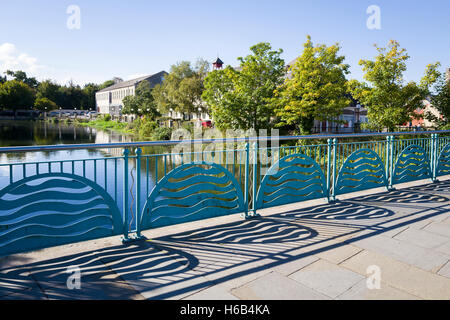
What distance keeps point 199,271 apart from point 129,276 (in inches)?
24.2

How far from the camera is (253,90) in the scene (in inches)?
1252

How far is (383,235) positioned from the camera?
4.18 m

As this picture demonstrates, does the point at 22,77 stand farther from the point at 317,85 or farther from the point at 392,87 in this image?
the point at 392,87

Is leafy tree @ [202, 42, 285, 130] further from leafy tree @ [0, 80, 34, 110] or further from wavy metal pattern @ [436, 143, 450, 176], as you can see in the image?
leafy tree @ [0, 80, 34, 110]

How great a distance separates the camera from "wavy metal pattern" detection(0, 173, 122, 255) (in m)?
3.24

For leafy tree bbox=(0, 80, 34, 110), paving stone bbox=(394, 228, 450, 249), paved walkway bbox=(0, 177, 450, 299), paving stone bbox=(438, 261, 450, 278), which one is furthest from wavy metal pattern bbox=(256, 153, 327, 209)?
leafy tree bbox=(0, 80, 34, 110)

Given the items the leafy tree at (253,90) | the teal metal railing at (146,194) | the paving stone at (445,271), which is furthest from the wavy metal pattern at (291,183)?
the leafy tree at (253,90)

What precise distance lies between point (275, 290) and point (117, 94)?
9797 cm

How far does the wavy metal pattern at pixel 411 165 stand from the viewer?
700cm

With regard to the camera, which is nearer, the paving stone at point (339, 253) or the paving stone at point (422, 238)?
the paving stone at point (339, 253)

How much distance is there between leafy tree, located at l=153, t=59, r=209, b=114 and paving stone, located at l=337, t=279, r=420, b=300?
140 feet

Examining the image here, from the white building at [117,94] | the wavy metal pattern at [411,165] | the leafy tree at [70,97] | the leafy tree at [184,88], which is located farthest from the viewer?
the leafy tree at [70,97]

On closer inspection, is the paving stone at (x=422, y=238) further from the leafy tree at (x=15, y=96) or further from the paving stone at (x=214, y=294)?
the leafy tree at (x=15, y=96)

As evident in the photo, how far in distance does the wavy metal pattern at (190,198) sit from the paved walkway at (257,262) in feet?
0.57
